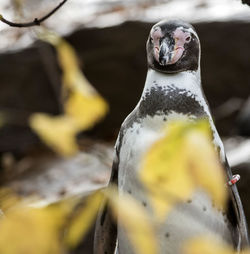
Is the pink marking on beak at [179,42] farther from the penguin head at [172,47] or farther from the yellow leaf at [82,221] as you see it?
the yellow leaf at [82,221]

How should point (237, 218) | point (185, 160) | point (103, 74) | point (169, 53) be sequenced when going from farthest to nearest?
point (103, 74) < point (237, 218) < point (169, 53) < point (185, 160)

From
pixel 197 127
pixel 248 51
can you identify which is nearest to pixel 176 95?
pixel 197 127

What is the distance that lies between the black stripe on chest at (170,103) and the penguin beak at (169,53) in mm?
86

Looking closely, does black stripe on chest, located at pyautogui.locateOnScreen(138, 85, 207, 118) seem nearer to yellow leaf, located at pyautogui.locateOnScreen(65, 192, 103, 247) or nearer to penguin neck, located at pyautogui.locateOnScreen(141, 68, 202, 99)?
penguin neck, located at pyautogui.locateOnScreen(141, 68, 202, 99)

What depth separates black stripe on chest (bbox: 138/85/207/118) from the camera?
194 cm

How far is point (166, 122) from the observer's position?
1.92 m

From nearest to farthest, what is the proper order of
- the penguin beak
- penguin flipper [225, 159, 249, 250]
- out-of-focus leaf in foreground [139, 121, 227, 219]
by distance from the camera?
out-of-focus leaf in foreground [139, 121, 227, 219] < the penguin beak < penguin flipper [225, 159, 249, 250]

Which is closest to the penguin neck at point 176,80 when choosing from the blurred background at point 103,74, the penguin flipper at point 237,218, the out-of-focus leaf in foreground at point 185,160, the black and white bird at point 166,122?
the black and white bird at point 166,122

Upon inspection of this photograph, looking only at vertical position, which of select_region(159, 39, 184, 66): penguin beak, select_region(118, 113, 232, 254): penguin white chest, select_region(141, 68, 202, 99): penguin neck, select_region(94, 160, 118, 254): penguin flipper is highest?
select_region(159, 39, 184, 66): penguin beak

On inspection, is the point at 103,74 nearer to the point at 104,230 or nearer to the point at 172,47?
the point at 104,230

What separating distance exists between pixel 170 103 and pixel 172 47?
137mm

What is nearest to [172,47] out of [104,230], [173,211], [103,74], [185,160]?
[173,211]

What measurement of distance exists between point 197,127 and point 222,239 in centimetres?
82

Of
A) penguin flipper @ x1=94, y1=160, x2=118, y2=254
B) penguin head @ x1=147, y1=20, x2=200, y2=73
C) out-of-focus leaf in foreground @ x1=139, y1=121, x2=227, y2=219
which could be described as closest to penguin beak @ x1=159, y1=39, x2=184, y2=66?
penguin head @ x1=147, y1=20, x2=200, y2=73
